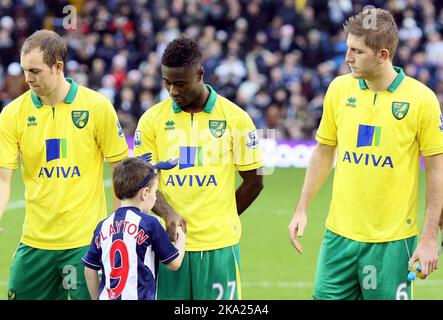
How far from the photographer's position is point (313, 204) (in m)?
16.0

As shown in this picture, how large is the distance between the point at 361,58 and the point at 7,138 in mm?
2355

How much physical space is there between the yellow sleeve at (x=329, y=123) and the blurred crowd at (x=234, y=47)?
13967 millimetres

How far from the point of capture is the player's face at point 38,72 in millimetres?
6160

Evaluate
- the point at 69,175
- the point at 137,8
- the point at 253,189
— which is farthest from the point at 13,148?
the point at 137,8

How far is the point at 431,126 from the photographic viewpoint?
6.03 meters

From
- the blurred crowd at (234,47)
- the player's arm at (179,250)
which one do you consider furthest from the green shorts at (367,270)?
the blurred crowd at (234,47)

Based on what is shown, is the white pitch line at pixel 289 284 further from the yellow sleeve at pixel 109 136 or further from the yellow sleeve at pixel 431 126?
the yellow sleeve at pixel 431 126

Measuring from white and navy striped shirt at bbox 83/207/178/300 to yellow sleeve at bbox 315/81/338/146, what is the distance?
138 cm

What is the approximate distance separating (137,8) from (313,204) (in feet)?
31.9

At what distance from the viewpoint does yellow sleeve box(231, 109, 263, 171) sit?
628 cm

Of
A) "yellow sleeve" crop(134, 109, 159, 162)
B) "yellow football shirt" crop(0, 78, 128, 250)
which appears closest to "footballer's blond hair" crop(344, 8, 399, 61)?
"yellow sleeve" crop(134, 109, 159, 162)

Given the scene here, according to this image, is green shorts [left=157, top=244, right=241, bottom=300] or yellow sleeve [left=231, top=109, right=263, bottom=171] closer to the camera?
green shorts [left=157, top=244, right=241, bottom=300]

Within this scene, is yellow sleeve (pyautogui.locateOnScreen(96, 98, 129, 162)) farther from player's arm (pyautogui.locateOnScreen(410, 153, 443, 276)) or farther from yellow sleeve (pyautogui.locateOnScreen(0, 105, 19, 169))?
player's arm (pyautogui.locateOnScreen(410, 153, 443, 276))
